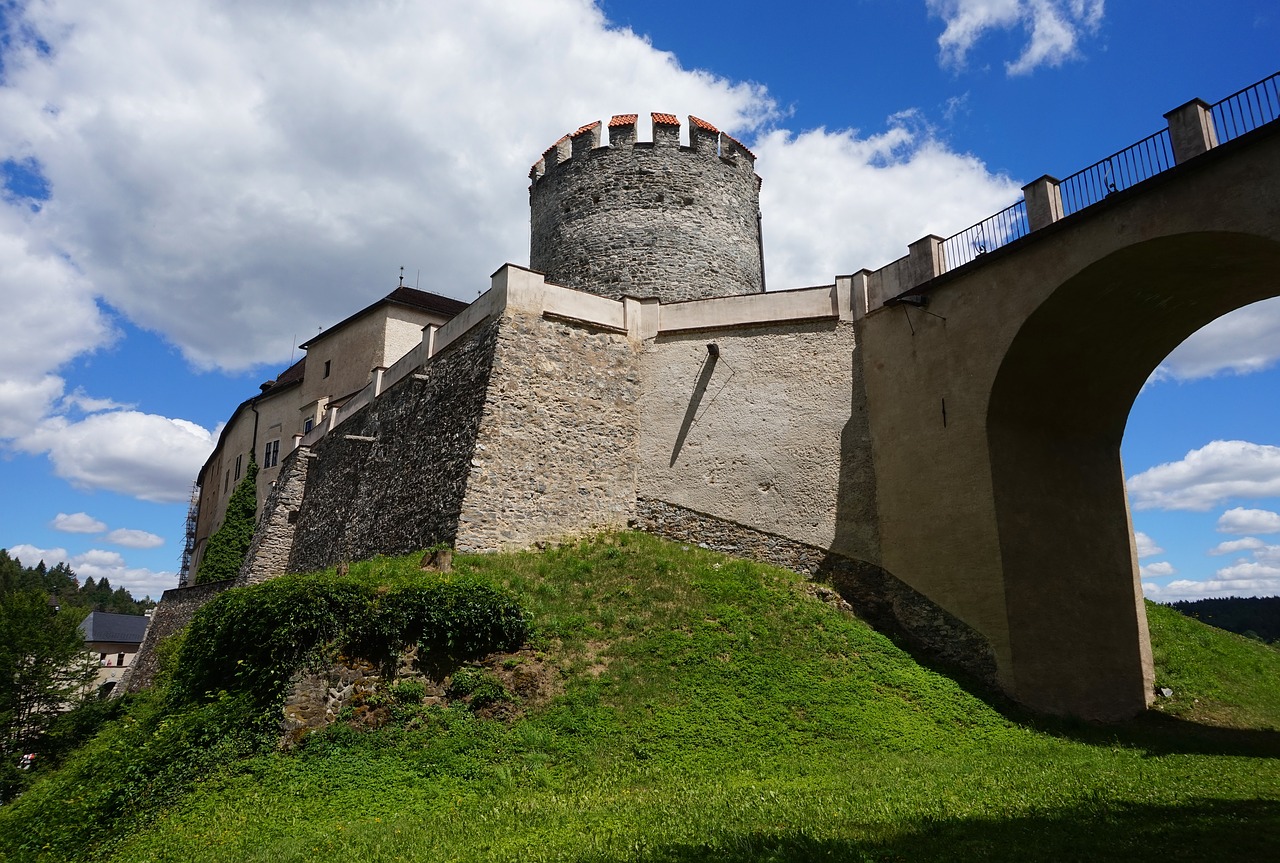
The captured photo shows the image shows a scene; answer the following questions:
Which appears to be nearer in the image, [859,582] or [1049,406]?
[1049,406]

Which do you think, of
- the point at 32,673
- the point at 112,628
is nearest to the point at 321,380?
the point at 32,673

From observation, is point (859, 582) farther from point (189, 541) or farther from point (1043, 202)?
A: point (189, 541)

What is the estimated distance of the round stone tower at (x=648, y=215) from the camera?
80.2ft

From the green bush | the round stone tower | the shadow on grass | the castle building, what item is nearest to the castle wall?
the round stone tower

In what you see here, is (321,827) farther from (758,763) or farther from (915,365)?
(915,365)

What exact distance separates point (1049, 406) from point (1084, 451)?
1774 mm

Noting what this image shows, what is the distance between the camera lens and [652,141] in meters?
25.3

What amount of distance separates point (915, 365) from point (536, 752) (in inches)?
399

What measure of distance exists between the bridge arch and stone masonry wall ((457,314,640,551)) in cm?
823

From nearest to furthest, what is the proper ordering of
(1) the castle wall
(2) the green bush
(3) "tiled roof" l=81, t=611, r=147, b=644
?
(2) the green bush, (1) the castle wall, (3) "tiled roof" l=81, t=611, r=147, b=644

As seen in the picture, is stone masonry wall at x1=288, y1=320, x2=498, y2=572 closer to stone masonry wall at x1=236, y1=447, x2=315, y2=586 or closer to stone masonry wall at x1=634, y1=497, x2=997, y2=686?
stone masonry wall at x1=236, y1=447, x2=315, y2=586

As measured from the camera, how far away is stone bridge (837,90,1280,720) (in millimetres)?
12078

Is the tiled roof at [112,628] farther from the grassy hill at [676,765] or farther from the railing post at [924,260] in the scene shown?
the railing post at [924,260]

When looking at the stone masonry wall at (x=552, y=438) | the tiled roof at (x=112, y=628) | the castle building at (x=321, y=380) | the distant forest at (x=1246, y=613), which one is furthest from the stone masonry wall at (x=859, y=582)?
the distant forest at (x=1246, y=613)
